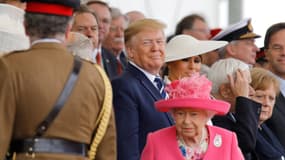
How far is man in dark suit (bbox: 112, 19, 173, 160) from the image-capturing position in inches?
239

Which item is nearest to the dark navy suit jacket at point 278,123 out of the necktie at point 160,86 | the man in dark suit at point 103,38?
the necktie at point 160,86

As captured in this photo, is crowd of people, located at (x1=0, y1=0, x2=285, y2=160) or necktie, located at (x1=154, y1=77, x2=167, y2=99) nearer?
crowd of people, located at (x1=0, y1=0, x2=285, y2=160)

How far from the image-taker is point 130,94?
6230mm

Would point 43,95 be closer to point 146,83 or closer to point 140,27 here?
point 146,83

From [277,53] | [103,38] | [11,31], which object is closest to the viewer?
[11,31]

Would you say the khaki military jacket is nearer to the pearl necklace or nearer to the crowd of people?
the crowd of people

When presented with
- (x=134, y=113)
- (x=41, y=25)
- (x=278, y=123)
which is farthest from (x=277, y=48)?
(x=41, y=25)

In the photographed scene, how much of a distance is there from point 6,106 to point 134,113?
154 centimetres

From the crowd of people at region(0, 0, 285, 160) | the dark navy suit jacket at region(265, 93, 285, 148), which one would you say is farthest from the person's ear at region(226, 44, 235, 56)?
the dark navy suit jacket at region(265, 93, 285, 148)

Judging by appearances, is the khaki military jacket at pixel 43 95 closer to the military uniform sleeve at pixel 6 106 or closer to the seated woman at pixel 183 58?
the military uniform sleeve at pixel 6 106

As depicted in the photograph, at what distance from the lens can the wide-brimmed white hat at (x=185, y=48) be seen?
7.04m

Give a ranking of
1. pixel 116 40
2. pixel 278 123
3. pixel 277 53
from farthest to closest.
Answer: pixel 116 40
pixel 277 53
pixel 278 123

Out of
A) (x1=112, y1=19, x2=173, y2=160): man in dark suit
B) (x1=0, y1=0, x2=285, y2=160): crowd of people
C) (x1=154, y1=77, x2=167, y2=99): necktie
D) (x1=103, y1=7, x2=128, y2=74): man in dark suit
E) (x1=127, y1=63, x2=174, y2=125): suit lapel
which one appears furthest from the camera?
(x1=103, y1=7, x2=128, y2=74): man in dark suit

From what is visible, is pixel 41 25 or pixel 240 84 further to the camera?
pixel 240 84
